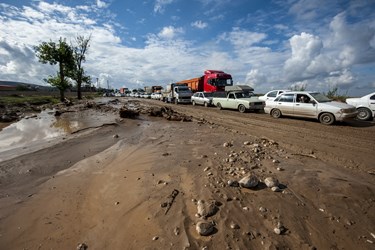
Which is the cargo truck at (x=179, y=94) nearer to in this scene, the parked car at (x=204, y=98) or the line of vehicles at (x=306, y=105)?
the parked car at (x=204, y=98)

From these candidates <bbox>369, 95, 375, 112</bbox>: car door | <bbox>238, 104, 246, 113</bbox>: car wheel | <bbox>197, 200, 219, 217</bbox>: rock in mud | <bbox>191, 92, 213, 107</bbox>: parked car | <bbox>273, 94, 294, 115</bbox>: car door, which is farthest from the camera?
<bbox>191, 92, 213, 107</bbox>: parked car

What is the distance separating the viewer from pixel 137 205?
3471 millimetres

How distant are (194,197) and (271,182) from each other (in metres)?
1.41

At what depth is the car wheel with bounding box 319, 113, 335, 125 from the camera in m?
9.69

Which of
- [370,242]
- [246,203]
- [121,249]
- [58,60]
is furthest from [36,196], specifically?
[58,60]

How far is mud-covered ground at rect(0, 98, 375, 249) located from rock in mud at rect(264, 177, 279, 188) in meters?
0.04

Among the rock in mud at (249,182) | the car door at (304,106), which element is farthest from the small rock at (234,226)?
the car door at (304,106)

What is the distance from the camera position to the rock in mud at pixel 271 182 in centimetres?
369

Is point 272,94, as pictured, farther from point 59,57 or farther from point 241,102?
point 59,57

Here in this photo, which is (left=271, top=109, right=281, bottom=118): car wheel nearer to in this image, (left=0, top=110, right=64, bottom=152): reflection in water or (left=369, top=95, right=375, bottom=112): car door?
(left=369, top=95, right=375, bottom=112): car door

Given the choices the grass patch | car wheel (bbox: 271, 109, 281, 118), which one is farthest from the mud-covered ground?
the grass patch

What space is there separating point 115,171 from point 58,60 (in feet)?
105

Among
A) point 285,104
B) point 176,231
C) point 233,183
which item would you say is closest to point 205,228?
point 176,231

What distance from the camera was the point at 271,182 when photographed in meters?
3.72
